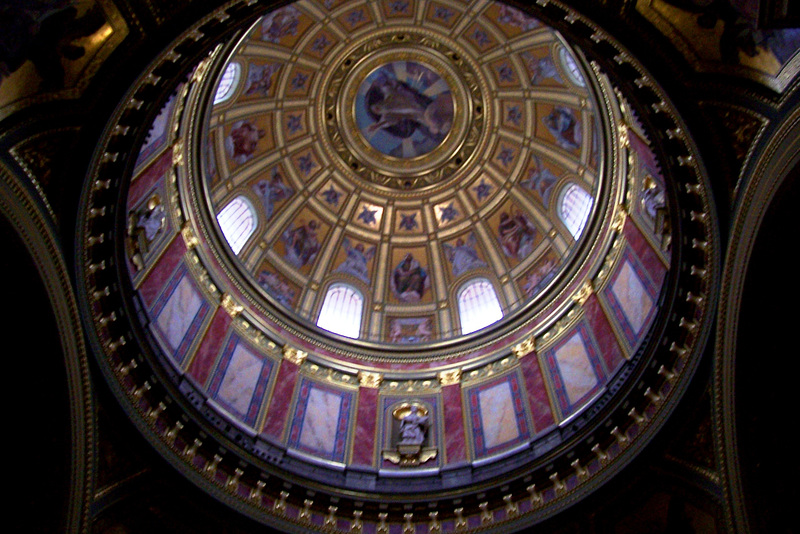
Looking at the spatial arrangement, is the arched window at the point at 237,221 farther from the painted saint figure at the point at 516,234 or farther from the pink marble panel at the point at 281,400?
the painted saint figure at the point at 516,234

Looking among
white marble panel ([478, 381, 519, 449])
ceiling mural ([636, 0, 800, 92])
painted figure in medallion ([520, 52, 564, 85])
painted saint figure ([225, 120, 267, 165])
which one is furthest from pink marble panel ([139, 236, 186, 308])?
painted figure in medallion ([520, 52, 564, 85])

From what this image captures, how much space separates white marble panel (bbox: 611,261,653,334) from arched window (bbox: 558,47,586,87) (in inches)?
288

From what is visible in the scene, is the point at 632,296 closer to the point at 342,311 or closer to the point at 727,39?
the point at 727,39

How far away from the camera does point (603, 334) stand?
18.1 meters

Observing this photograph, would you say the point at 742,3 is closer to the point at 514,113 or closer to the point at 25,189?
the point at 25,189

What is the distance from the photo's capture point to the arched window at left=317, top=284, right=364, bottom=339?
2395 cm

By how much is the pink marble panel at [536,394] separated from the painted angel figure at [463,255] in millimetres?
6500

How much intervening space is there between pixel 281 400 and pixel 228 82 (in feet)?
36.2

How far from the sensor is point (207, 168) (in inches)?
874

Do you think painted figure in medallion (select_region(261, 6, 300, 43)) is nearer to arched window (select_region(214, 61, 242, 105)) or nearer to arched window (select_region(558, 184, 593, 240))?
arched window (select_region(214, 61, 242, 105))

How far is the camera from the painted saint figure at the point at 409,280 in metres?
25.8

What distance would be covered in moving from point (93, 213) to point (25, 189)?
6.68 ft

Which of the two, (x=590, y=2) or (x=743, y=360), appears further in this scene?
(x=743, y=360)

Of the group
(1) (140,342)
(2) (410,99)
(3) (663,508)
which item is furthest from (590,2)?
(2) (410,99)
